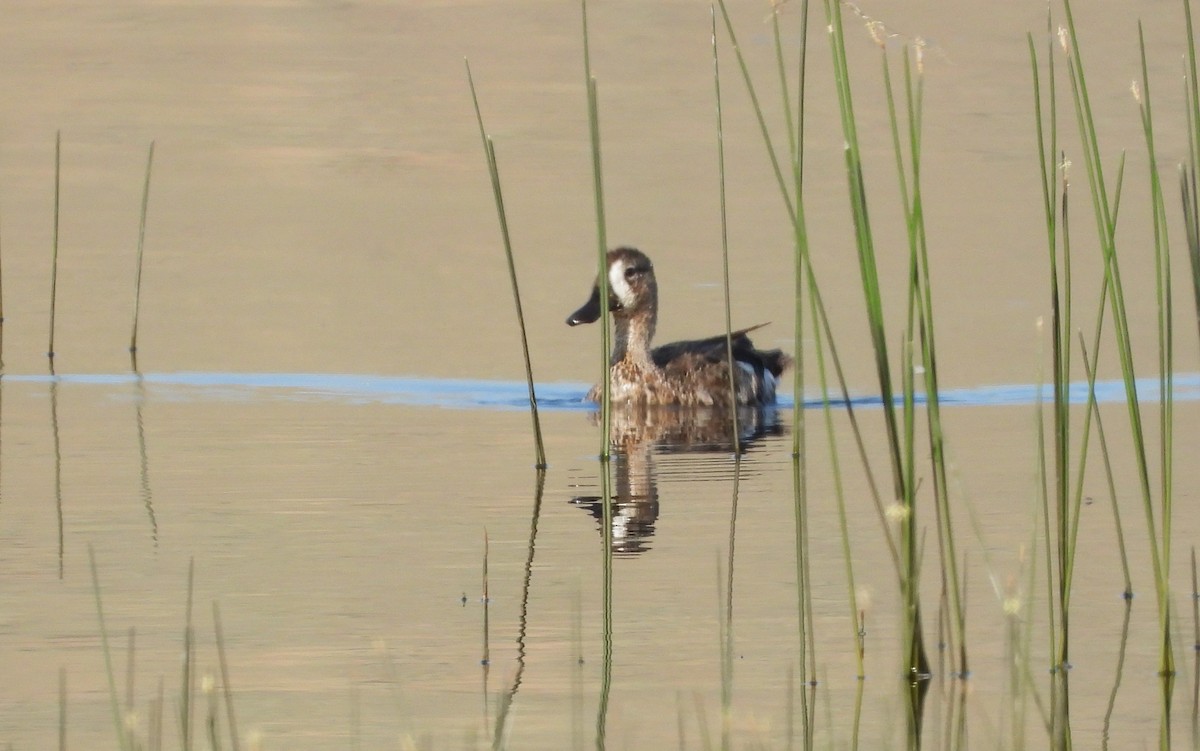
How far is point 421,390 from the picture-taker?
11156mm

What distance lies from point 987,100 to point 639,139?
5741 mm

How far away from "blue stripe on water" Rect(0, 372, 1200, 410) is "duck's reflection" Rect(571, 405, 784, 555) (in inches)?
15.1

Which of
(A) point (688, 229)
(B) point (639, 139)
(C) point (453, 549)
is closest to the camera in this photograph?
(C) point (453, 549)

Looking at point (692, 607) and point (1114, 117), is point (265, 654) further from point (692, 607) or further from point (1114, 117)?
point (1114, 117)

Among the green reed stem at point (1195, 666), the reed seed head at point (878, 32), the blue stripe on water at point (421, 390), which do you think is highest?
the reed seed head at point (878, 32)

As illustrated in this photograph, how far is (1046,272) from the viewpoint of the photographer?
49.0ft

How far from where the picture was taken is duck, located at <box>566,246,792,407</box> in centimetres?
1154

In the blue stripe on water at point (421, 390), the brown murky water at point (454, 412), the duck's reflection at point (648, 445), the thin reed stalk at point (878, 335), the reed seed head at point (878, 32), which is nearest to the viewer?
the reed seed head at point (878, 32)

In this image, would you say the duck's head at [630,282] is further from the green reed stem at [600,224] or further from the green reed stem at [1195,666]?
the green reed stem at [1195,666]

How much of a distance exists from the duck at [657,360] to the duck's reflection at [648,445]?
10 centimetres

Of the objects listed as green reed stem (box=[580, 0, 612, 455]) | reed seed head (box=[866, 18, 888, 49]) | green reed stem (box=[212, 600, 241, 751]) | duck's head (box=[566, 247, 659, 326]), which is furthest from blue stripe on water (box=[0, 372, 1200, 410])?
reed seed head (box=[866, 18, 888, 49])

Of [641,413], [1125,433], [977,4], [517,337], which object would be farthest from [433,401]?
[977,4]

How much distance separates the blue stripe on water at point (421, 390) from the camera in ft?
35.7

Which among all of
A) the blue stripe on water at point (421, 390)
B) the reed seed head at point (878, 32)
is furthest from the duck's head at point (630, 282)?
the reed seed head at point (878, 32)
